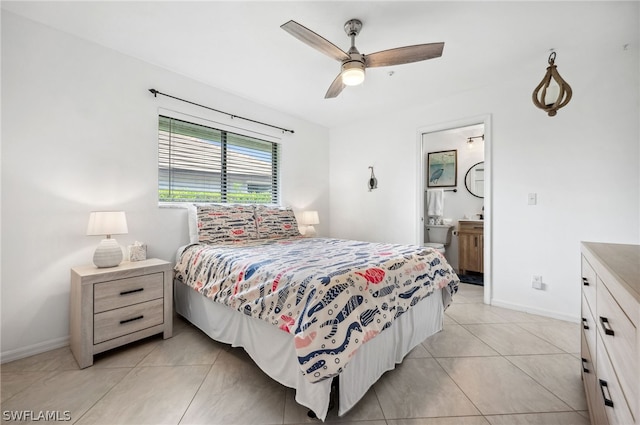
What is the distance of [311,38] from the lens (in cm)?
175

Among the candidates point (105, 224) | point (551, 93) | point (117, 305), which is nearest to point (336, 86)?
point (551, 93)

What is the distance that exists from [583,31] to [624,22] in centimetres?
23

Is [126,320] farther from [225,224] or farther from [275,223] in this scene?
[275,223]

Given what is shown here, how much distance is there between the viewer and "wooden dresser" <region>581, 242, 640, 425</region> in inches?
25.6

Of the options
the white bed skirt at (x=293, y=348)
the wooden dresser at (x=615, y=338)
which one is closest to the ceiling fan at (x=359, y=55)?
the wooden dresser at (x=615, y=338)

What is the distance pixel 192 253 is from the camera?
7.96 ft

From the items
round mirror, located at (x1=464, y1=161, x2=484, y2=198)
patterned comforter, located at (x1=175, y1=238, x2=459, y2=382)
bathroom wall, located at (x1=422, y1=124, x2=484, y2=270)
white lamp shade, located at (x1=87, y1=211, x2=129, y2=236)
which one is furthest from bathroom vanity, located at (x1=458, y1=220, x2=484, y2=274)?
white lamp shade, located at (x1=87, y1=211, x2=129, y2=236)

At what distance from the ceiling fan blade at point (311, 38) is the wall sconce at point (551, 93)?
66.7 inches

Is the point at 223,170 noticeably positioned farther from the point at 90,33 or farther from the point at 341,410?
the point at 341,410

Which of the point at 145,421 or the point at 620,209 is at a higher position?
the point at 620,209

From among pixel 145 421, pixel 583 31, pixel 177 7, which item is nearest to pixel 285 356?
pixel 145 421

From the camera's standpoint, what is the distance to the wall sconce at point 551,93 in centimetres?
213

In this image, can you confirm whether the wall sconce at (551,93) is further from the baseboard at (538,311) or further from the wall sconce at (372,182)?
the wall sconce at (372,182)

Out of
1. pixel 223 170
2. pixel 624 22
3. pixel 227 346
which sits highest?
pixel 624 22
